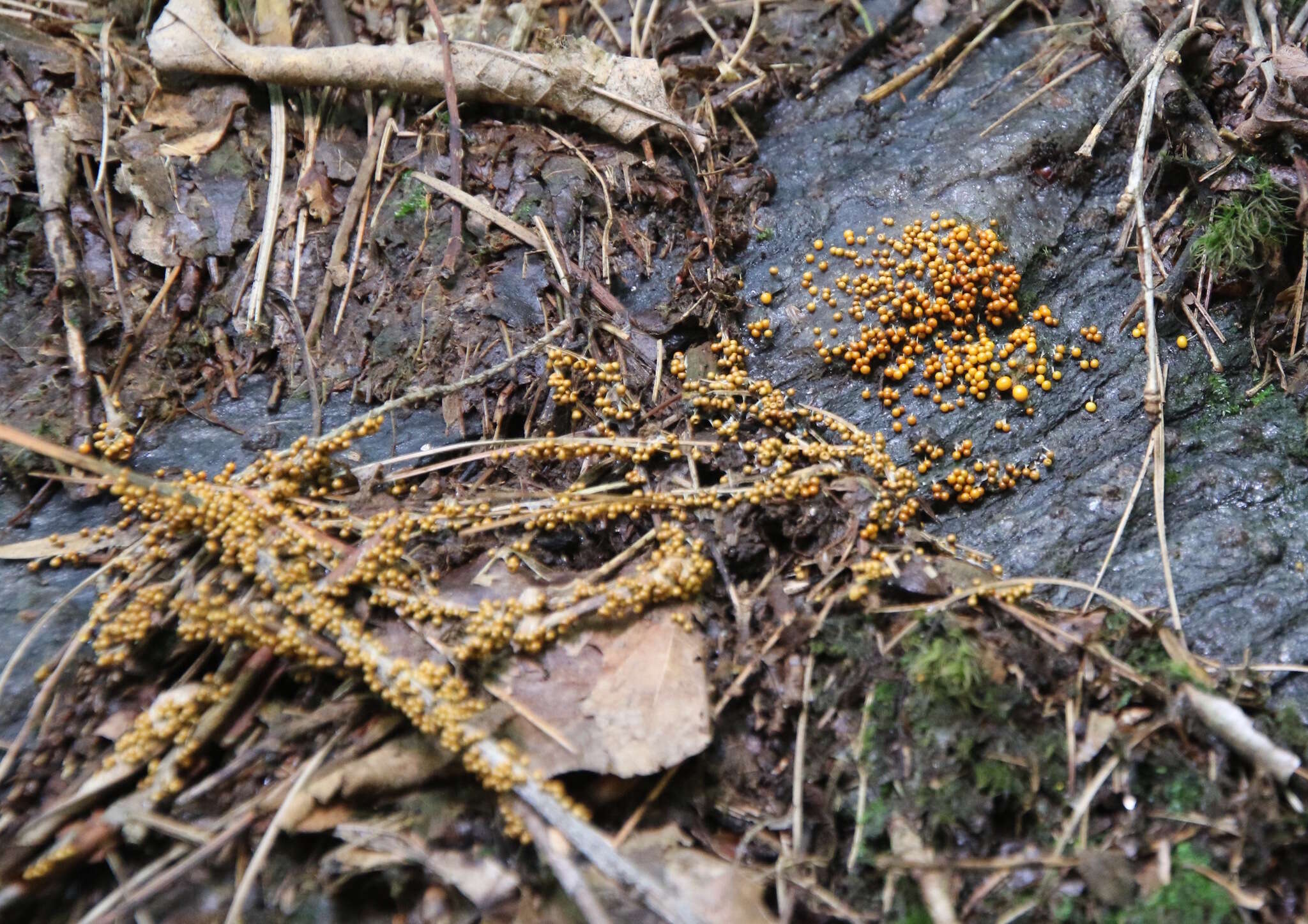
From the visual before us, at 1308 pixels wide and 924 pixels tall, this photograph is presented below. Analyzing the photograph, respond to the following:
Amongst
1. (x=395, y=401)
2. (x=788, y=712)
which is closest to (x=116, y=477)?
(x=395, y=401)

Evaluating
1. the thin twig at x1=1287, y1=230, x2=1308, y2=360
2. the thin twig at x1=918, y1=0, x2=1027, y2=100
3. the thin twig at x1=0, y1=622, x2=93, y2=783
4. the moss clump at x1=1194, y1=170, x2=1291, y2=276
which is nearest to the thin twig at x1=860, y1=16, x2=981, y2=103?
the thin twig at x1=918, y1=0, x2=1027, y2=100

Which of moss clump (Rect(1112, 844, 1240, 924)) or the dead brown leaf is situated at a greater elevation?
the dead brown leaf

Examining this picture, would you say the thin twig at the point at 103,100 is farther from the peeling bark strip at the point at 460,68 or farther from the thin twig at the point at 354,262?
the thin twig at the point at 354,262

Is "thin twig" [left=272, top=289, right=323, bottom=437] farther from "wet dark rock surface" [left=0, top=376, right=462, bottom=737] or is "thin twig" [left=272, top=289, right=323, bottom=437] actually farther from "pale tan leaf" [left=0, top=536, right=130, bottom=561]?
"pale tan leaf" [left=0, top=536, right=130, bottom=561]

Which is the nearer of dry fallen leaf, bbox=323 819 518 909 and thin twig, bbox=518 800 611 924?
thin twig, bbox=518 800 611 924

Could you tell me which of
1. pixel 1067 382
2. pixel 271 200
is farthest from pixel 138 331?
pixel 1067 382

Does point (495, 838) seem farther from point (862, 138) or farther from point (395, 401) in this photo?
point (862, 138)

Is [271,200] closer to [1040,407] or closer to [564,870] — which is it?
[564,870]
